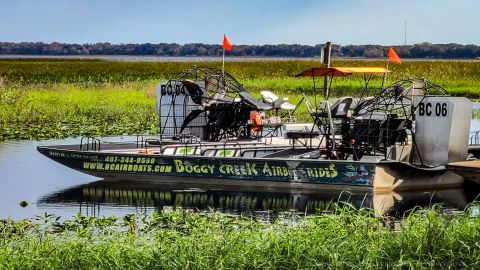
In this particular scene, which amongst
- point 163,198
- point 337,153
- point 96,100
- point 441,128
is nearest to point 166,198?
point 163,198

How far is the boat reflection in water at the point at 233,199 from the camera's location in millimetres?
19375

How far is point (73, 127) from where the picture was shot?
108 feet

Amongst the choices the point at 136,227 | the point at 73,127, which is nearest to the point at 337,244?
the point at 136,227

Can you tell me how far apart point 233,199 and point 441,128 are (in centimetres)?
453

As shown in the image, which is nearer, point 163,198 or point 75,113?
point 163,198

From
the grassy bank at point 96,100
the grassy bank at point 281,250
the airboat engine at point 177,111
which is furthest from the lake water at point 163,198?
the grassy bank at point 96,100

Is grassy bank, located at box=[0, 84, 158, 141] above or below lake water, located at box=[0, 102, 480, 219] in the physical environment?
below

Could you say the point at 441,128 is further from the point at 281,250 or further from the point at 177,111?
the point at 281,250

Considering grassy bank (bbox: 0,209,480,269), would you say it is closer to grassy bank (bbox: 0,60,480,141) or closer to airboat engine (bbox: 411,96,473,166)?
airboat engine (bbox: 411,96,473,166)

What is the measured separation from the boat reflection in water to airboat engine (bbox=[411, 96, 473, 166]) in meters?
0.74

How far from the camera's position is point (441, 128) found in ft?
70.0

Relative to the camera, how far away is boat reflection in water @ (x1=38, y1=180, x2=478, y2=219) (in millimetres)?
19375

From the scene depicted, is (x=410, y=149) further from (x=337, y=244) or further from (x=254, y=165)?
(x=337, y=244)

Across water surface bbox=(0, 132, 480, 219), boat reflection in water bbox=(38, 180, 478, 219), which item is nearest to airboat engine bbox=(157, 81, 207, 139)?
water surface bbox=(0, 132, 480, 219)
